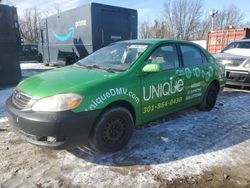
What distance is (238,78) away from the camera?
295 inches

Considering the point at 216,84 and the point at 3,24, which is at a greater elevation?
the point at 3,24

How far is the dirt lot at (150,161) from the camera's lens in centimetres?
287

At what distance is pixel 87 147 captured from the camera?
11.9ft

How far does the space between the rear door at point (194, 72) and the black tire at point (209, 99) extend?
0.25m

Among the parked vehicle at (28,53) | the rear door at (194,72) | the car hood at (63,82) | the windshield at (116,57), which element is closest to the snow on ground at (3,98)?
the car hood at (63,82)

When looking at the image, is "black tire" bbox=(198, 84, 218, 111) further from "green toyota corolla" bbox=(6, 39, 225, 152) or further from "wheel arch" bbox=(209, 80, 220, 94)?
"green toyota corolla" bbox=(6, 39, 225, 152)

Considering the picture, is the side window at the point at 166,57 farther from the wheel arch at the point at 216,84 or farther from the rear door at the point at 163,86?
the wheel arch at the point at 216,84

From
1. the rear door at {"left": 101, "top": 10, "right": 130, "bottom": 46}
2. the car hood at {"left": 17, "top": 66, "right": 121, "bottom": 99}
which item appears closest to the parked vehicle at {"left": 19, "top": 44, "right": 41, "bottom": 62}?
the rear door at {"left": 101, "top": 10, "right": 130, "bottom": 46}

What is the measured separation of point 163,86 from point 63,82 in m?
1.62

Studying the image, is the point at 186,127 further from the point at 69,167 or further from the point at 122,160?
the point at 69,167

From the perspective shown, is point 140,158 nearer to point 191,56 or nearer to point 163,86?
point 163,86

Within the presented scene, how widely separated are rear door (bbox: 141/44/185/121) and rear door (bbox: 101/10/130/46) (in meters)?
5.47

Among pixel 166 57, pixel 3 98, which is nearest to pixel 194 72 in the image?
pixel 166 57

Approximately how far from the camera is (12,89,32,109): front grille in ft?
10.1
